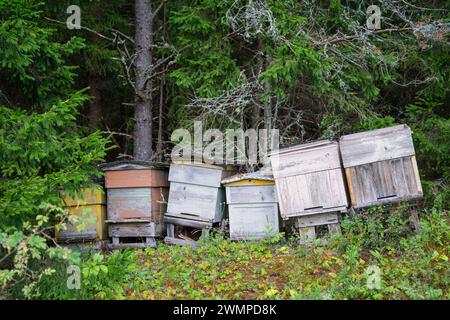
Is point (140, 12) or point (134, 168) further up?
point (140, 12)

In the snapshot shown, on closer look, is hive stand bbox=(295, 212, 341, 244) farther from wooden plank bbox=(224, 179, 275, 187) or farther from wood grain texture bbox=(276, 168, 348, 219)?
wooden plank bbox=(224, 179, 275, 187)

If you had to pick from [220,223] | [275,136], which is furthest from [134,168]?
[275,136]

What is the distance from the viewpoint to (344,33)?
30.1 ft

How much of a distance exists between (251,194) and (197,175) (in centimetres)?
99

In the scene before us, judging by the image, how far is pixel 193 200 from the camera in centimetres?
816

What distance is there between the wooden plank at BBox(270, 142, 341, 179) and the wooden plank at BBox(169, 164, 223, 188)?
1.13 m

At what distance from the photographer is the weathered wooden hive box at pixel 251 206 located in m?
7.85

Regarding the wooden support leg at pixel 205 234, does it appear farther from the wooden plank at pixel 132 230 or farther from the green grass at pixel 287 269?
the wooden plank at pixel 132 230

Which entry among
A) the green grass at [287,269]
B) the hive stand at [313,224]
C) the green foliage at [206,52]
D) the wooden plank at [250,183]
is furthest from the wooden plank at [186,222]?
the green foliage at [206,52]

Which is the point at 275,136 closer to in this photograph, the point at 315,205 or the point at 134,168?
the point at 315,205

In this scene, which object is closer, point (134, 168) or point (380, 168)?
point (380, 168)

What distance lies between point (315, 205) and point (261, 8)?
358 centimetres

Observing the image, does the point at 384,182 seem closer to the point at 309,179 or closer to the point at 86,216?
the point at 309,179
